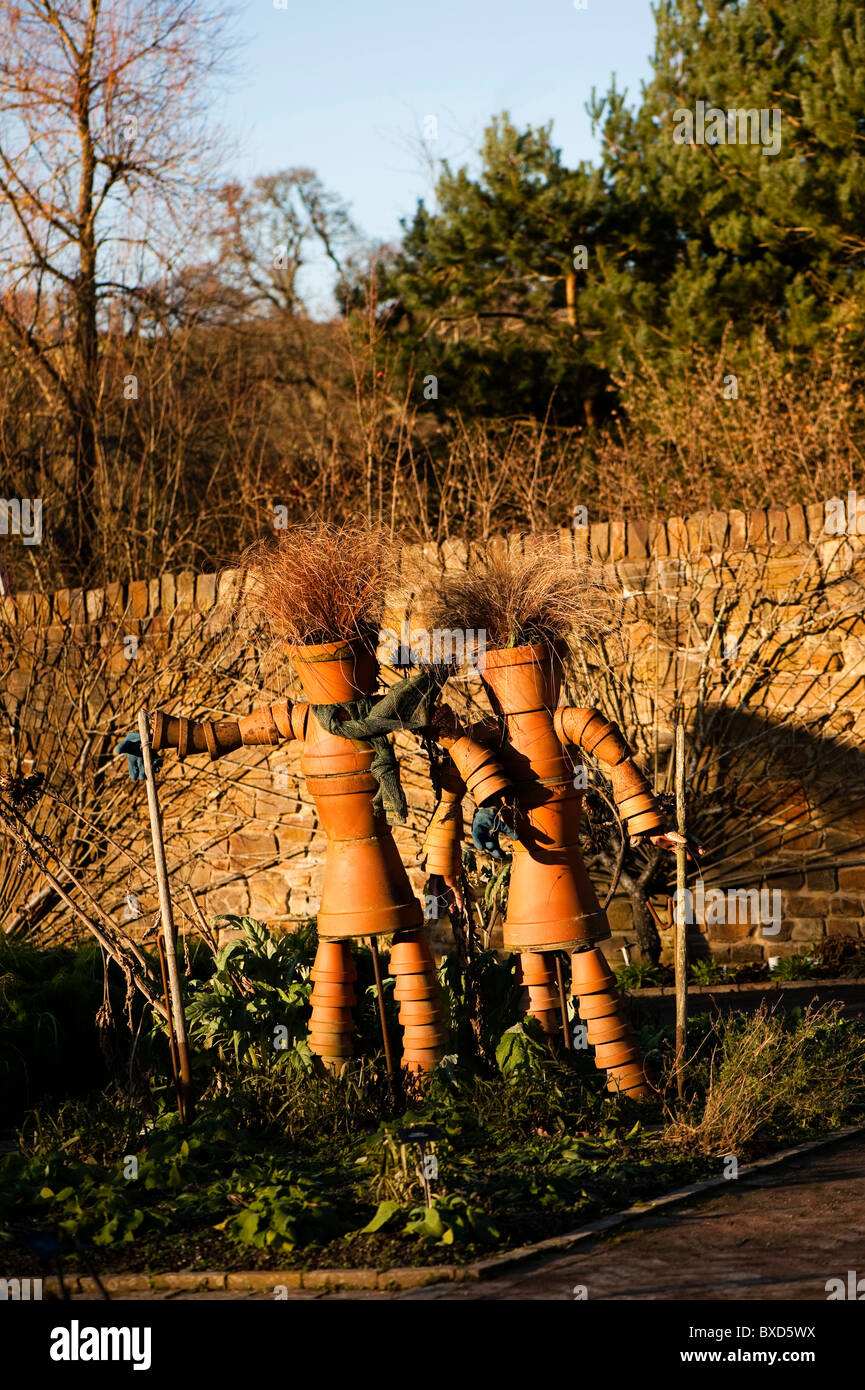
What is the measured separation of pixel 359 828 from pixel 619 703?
373 centimetres

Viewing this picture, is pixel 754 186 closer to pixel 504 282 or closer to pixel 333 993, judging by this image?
pixel 504 282

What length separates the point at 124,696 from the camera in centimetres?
995

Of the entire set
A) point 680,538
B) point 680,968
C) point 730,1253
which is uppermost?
point 680,538

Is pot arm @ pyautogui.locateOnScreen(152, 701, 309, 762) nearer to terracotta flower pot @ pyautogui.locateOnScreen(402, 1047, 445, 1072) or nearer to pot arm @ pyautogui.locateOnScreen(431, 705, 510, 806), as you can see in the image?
pot arm @ pyautogui.locateOnScreen(431, 705, 510, 806)

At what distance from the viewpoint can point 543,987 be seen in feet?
18.0

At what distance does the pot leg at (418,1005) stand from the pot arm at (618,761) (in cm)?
95

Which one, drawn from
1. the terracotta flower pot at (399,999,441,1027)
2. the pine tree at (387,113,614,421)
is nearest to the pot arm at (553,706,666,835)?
the terracotta flower pot at (399,999,441,1027)

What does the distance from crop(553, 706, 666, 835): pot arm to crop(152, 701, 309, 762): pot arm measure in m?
1.04

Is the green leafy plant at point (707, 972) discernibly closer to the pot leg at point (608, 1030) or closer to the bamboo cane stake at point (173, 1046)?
the pot leg at point (608, 1030)

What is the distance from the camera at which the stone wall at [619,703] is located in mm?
8266

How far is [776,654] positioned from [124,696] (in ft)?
14.9

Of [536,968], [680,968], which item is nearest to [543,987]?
[536,968]

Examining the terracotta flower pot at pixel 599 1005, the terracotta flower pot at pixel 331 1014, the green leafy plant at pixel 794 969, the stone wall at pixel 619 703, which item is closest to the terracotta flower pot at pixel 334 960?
the terracotta flower pot at pixel 331 1014
